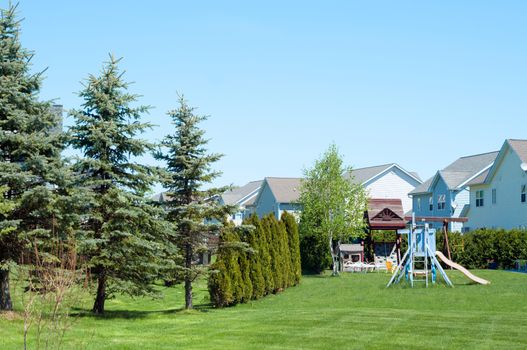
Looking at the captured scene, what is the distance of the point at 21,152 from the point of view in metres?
16.3

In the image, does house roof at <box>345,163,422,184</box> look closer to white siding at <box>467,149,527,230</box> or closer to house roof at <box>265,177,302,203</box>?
house roof at <box>265,177,302,203</box>

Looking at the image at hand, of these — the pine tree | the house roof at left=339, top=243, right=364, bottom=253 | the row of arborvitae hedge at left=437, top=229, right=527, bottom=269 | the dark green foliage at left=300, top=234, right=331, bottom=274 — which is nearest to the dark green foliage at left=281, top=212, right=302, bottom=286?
the pine tree

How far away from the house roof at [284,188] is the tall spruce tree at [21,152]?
42.6 metres

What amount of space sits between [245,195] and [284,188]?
15.9 metres

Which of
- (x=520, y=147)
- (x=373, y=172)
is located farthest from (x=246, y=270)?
(x=373, y=172)

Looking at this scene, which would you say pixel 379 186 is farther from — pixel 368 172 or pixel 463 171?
pixel 463 171

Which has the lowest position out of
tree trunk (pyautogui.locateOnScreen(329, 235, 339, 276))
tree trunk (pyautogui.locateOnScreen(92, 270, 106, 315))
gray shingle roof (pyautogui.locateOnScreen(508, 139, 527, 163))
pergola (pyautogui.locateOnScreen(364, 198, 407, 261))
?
tree trunk (pyautogui.locateOnScreen(92, 270, 106, 315))

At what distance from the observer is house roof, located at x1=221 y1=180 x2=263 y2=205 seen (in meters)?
75.9

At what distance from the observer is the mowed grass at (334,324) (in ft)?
43.2

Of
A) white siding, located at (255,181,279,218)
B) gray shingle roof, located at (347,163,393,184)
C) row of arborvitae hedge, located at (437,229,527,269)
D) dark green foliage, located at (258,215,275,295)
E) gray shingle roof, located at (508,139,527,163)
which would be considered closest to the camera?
dark green foliage, located at (258,215,275,295)

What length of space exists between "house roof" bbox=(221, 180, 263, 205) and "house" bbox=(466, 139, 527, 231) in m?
33.0

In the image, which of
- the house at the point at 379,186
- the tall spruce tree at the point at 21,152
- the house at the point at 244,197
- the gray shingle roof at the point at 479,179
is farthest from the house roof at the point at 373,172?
the tall spruce tree at the point at 21,152

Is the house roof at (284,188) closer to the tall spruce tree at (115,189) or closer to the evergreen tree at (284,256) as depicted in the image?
the evergreen tree at (284,256)

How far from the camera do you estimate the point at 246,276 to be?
23094 mm
